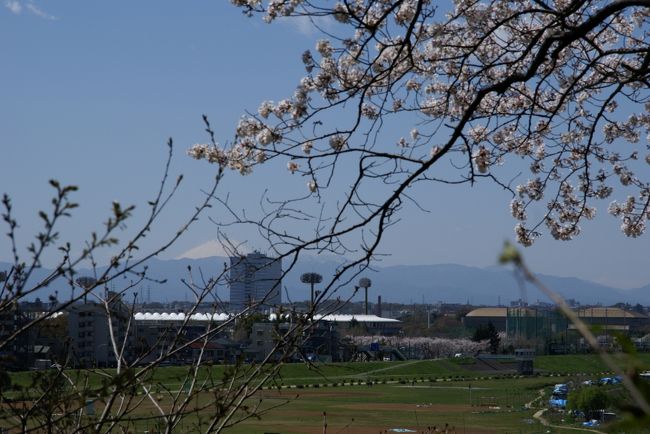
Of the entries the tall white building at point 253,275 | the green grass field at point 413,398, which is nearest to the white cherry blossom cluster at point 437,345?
the green grass field at point 413,398

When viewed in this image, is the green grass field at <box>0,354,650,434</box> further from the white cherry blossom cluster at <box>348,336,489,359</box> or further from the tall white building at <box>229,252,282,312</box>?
the white cherry blossom cluster at <box>348,336,489,359</box>

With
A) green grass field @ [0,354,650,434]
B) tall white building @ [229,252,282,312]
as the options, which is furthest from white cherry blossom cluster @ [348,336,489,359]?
tall white building @ [229,252,282,312]

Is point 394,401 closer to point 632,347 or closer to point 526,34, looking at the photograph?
point 526,34

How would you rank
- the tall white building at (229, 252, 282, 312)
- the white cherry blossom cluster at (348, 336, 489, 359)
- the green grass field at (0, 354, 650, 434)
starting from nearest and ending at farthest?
the tall white building at (229, 252, 282, 312)
the green grass field at (0, 354, 650, 434)
the white cherry blossom cluster at (348, 336, 489, 359)

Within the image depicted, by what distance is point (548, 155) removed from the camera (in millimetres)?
7215

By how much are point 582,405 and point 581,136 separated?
2771 centimetres

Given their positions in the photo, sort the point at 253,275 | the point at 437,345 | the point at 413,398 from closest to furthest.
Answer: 1. the point at 253,275
2. the point at 413,398
3. the point at 437,345

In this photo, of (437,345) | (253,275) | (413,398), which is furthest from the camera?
(437,345)

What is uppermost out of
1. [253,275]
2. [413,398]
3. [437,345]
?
[437,345]

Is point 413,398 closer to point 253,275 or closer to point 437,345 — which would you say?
point 253,275

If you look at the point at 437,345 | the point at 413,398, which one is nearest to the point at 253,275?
the point at 413,398

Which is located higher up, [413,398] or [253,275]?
[253,275]

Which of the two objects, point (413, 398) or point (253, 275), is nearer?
point (253, 275)

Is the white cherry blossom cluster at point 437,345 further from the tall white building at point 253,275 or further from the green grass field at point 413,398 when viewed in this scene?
the tall white building at point 253,275
